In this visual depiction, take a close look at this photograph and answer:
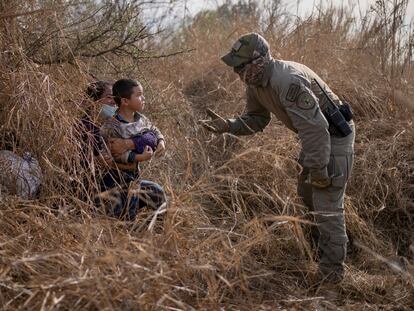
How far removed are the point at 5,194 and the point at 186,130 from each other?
2205 mm

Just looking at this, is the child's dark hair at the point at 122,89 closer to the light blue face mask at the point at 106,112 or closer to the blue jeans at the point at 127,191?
the light blue face mask at the point at 106,112

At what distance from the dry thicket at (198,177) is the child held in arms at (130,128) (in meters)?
0.22

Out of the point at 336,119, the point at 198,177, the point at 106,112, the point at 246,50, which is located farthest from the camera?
the point at 198,177

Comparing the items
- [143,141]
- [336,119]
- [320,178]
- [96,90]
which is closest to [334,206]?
[320,178]

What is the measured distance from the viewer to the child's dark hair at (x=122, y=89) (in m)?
3.83

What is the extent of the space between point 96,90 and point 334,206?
1.60 m

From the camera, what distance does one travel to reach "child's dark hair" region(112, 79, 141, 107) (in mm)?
3832

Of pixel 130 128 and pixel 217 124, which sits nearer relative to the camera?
pixel 130 128

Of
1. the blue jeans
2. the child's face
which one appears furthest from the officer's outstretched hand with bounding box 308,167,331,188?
the child's face

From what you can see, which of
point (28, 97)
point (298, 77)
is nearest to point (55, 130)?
point (28, 97)

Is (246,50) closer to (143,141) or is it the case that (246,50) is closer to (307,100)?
(307,100)

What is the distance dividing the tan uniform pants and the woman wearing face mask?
952 millimetres

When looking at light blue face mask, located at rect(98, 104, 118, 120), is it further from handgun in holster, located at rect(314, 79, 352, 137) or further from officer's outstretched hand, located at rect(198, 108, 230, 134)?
handgun in holster, located at rect(314, 79, 352, 137)

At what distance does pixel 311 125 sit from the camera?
11.9ft
